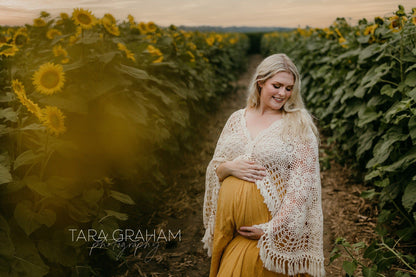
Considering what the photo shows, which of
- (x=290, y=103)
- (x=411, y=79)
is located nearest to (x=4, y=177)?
(x=290, y=103)

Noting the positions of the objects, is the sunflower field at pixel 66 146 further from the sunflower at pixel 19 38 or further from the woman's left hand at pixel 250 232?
the woman's left hand at pixel 250 232

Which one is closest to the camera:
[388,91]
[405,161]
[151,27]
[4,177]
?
[4,177]

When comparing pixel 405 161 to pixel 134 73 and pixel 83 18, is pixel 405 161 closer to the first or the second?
pixel 134 73

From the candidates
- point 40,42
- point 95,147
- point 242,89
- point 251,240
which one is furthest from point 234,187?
point 242,89

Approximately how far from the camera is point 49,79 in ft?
6.70

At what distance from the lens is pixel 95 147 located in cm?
231

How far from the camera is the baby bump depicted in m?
1.87

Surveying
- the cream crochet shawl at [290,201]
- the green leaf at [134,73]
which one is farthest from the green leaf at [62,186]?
the cream crochet shawl at [290,201]

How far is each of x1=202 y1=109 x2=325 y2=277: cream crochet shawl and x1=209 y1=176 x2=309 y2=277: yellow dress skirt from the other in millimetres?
56

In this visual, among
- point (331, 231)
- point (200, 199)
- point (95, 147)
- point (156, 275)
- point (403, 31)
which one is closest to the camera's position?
point (95, 147)

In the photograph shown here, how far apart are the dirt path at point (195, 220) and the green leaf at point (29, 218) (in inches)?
36.9

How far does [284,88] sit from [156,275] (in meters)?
1.85

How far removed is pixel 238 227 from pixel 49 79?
1.36 meters

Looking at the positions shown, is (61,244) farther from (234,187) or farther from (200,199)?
(200,199)
